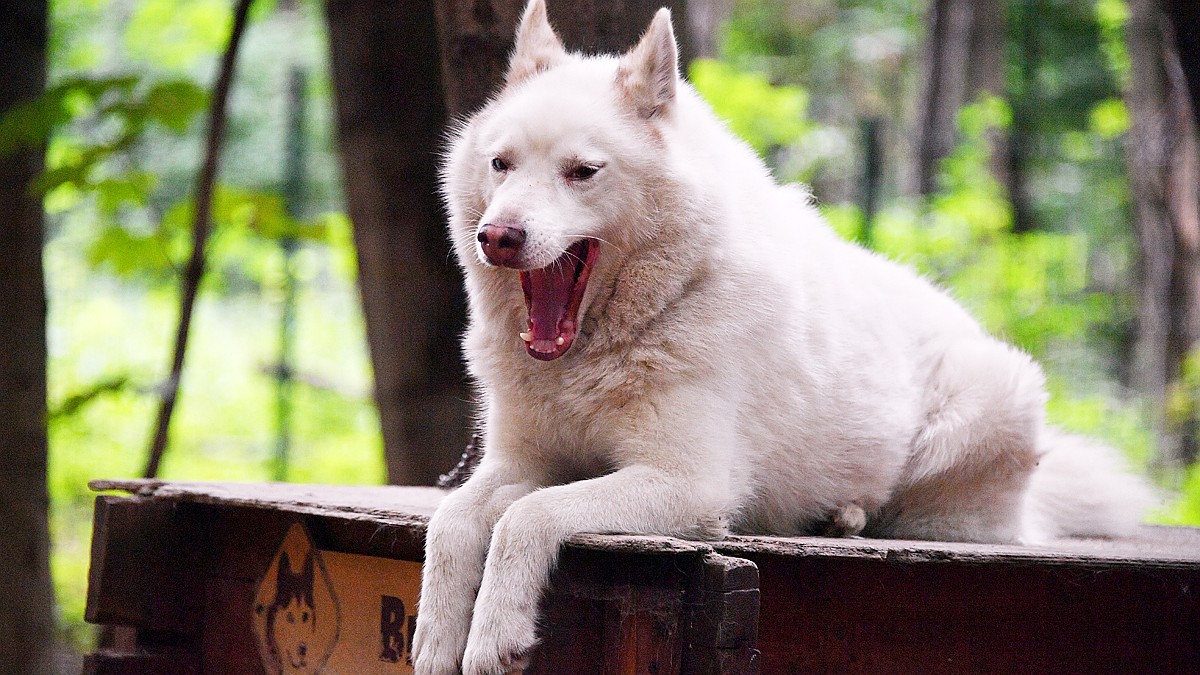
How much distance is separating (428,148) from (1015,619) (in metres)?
3.70

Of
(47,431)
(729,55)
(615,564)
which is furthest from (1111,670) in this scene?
(729,55)

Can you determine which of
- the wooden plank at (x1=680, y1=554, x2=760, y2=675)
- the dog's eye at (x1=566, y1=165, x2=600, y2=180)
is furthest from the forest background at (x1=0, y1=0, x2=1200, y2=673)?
the wooden plank at (x1=680, y1=554, x2=760, y2=675)

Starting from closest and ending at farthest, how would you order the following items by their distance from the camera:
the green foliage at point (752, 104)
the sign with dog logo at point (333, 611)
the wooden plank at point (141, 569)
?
the sign with dog logo at point (333, 611)
the wooden plank at point (141, 569)
the green foliage at point (752, 104)

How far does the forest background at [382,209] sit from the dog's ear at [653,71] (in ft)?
3.85

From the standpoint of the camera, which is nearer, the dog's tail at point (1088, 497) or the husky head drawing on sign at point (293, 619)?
the husky head drawing on sign at point (293, 619)

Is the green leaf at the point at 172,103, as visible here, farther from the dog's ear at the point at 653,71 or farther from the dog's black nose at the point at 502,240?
the dog's black nose at the point at 502,240

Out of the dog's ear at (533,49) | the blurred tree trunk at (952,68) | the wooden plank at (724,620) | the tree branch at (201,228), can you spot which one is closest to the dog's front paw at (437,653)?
the wooden plank at (724,620)

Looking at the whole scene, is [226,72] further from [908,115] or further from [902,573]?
[908,115]

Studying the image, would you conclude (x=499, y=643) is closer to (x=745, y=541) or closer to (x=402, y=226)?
(x=745, y=541)

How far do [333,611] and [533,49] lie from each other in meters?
1.64

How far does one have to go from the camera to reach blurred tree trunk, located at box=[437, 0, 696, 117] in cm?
394

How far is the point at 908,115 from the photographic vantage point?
18.7m

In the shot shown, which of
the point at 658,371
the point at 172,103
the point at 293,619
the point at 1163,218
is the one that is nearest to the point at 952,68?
the point at 1163,218

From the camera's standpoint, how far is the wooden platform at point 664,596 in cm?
212
